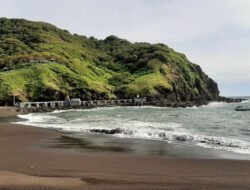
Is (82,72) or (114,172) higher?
(82,72)

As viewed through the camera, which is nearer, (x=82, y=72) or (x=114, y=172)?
(x=114, y=172)

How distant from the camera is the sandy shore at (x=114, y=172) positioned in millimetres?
6902

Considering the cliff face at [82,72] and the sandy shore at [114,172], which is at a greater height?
the cliff face at [82,72]

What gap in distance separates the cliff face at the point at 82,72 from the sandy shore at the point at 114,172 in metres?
72.8

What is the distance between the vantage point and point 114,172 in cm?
833

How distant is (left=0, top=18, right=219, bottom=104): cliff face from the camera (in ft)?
285

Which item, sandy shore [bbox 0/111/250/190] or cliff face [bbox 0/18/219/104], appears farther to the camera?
cliff face [bbox 0/18/219/104]

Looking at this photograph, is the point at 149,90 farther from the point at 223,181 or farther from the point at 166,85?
the point at 223,181

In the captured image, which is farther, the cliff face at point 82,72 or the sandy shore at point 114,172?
the cliff face at point 82,72

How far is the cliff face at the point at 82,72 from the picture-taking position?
87.0 metres

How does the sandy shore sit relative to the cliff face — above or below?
below

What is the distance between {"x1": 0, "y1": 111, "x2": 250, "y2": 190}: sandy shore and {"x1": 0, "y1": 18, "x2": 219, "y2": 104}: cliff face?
239ft

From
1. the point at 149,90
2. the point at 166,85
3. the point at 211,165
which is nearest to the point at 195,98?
the point at 166,85

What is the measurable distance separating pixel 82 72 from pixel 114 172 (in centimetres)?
11109
